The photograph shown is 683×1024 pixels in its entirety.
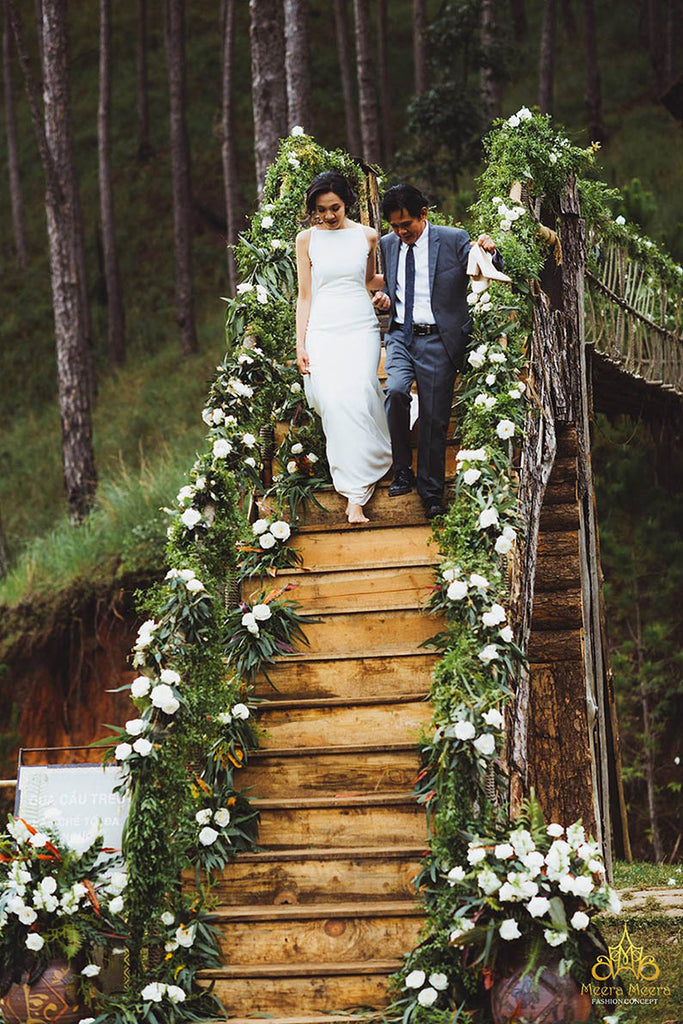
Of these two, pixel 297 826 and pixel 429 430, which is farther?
pixel 429 430

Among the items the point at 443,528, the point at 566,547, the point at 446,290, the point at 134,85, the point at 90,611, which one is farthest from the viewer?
the point at 134,85

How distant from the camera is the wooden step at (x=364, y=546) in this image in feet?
20.5

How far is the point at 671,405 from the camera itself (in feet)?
38.0

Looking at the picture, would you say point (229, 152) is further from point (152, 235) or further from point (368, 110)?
point (152, 235)

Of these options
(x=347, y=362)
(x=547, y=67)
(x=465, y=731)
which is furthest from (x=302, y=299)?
(x=547, y=67)

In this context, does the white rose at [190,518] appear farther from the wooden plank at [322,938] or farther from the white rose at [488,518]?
the wooden plank at [322,938]

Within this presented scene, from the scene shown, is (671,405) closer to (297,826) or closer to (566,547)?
(566,547)

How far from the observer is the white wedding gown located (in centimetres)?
655

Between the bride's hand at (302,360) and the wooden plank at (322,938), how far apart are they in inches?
117

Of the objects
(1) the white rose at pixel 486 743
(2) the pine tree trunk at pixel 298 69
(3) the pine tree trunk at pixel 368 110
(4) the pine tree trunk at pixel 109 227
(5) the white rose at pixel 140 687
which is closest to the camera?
(1) the white rose at pixel 486 743

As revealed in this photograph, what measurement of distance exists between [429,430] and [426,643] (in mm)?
1209

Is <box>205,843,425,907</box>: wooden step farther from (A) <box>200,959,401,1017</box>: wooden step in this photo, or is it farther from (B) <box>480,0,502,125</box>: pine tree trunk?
(B) <box>480,0,502,125</box>: pine tree trunk

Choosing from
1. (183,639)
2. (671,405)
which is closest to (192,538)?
(183,639)

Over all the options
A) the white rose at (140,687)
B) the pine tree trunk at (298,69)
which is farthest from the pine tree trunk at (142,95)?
the white rose at (140,687)
